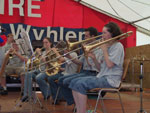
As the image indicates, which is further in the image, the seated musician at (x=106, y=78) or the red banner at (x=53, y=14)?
the red banner at (x=53, y=14)

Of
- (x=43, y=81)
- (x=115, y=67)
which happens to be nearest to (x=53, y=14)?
(x=43, y=81)

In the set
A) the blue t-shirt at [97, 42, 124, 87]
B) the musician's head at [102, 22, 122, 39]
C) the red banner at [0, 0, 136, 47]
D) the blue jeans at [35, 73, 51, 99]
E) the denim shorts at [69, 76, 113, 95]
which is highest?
the red banner at [0, 0, 136, 47]

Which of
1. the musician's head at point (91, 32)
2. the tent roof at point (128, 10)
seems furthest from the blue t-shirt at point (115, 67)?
the tent roof at point (128, 10)

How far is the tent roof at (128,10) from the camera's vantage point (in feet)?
19.5

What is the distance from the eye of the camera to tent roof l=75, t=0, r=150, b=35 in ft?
19.5

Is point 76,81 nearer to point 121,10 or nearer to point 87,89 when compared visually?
point 87,89

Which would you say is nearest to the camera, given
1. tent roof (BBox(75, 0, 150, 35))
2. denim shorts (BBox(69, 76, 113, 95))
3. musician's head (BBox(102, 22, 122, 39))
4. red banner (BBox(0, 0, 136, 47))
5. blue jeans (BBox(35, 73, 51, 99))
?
denim shorts (BBox(69, 76, 113, 95))

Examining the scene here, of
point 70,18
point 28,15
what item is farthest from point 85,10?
point 28,15

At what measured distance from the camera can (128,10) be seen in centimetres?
630

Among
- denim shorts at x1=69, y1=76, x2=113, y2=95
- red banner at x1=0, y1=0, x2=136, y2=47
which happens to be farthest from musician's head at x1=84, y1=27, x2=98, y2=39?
red banner at x1=0, y1=0, x2=136, y2=47

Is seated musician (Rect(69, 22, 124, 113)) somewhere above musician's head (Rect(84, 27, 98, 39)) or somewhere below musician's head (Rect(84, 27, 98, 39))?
below

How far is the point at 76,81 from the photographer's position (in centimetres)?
232

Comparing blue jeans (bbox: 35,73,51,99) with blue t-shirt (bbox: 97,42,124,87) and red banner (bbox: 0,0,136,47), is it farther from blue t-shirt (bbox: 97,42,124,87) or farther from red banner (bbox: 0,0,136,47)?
red banner (bbox: 0,0,136,47)

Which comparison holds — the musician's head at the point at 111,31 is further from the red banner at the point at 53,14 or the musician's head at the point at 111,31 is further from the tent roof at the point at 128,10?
the red banner at the point at 53,14
